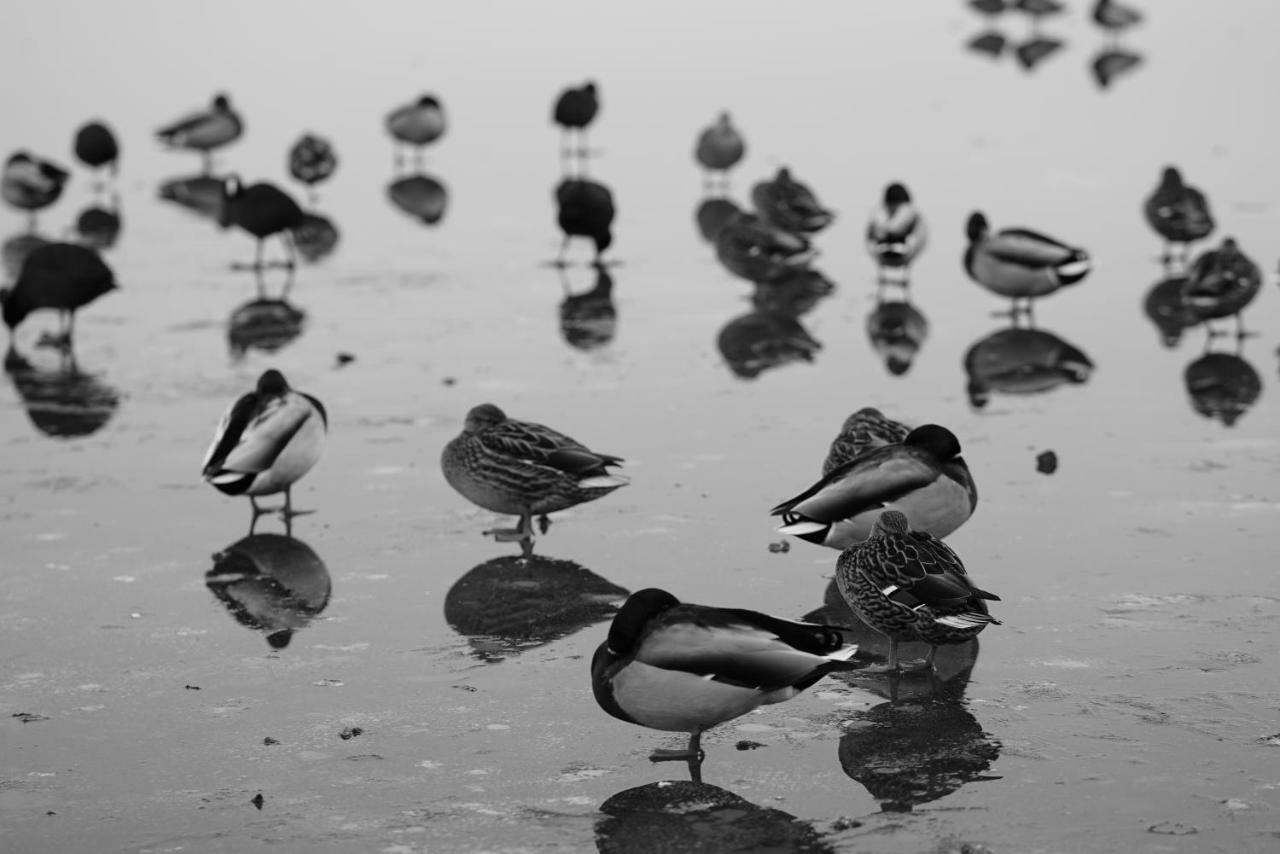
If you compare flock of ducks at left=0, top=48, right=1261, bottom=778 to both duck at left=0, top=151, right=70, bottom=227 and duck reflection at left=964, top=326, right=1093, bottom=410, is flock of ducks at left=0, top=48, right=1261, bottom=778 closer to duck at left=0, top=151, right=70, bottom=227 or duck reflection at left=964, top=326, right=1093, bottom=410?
duck reflection at left=964, top=326, right=1093, bottom=410

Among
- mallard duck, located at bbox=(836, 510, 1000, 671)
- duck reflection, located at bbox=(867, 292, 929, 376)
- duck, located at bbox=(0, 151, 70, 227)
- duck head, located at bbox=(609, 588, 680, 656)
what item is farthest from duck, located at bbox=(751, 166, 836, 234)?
duck head, located at bbox=(609, 588, 680, 656)

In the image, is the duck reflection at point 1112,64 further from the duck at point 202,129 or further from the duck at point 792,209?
the duck at point 202,129

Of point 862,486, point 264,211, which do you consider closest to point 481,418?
point 862,486

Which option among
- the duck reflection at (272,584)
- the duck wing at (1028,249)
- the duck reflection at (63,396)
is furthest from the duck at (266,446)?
the duck wing at (1028,249)

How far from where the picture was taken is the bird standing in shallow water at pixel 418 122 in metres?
23.1

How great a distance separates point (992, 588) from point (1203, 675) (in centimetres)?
142

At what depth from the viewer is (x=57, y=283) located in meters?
14.7

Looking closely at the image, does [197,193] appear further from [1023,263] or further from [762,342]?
[1023,263]

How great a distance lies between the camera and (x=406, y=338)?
14555mm

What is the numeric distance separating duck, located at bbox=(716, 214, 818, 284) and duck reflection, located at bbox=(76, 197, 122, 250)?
7014mm

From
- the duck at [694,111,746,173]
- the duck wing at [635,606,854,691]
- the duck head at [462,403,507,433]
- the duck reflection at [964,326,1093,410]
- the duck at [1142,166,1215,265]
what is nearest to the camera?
the duck wing at [635,606,854,691]

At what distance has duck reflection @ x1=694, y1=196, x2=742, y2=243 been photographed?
19.4m

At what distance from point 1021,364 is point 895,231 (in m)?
2.89

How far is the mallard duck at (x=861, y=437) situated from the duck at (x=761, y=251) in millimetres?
6243
